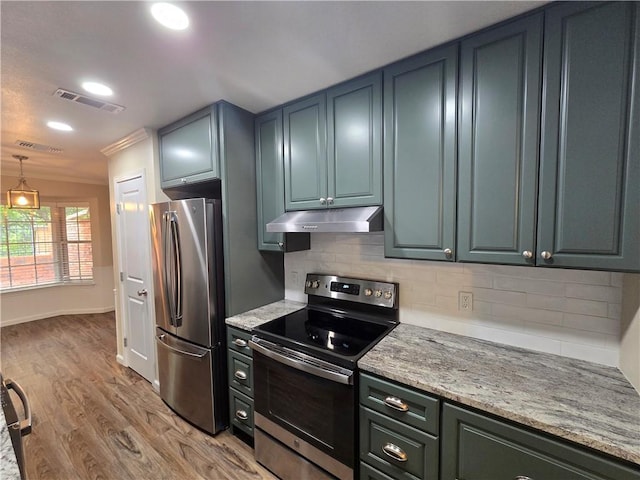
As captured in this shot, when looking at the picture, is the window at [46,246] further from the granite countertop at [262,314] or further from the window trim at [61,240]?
the granite countertop at [262,314]

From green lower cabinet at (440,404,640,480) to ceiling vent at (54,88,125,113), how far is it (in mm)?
2815

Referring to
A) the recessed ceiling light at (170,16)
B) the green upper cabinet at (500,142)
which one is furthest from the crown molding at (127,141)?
the green upper cabinet at (500,142)

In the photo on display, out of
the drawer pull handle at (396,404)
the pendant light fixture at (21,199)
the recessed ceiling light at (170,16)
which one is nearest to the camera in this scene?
the recessed ceiling light at (170,16)

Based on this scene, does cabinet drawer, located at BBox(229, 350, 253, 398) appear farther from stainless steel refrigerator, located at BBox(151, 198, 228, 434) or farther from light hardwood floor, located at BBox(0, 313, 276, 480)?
light hardwood floor, located at BBox(0, 313, 276, 480)

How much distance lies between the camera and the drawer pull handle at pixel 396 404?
49.3 inches

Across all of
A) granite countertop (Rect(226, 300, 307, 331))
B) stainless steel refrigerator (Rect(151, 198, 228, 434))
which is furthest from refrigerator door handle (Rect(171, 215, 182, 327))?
granite countertop (Rect(226, 300, 307, 331))

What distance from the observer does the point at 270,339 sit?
1.71 metres

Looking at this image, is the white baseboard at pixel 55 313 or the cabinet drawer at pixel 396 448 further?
the white baseboard at pixel 55 313

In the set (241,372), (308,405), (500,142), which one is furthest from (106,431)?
(500,142)

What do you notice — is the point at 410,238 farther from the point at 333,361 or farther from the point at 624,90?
the point at 624,90

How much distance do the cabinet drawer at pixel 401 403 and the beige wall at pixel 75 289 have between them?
594 cm

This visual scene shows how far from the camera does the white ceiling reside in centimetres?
115

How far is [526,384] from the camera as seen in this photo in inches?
45.8

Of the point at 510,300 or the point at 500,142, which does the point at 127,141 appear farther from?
the point at 510,300
